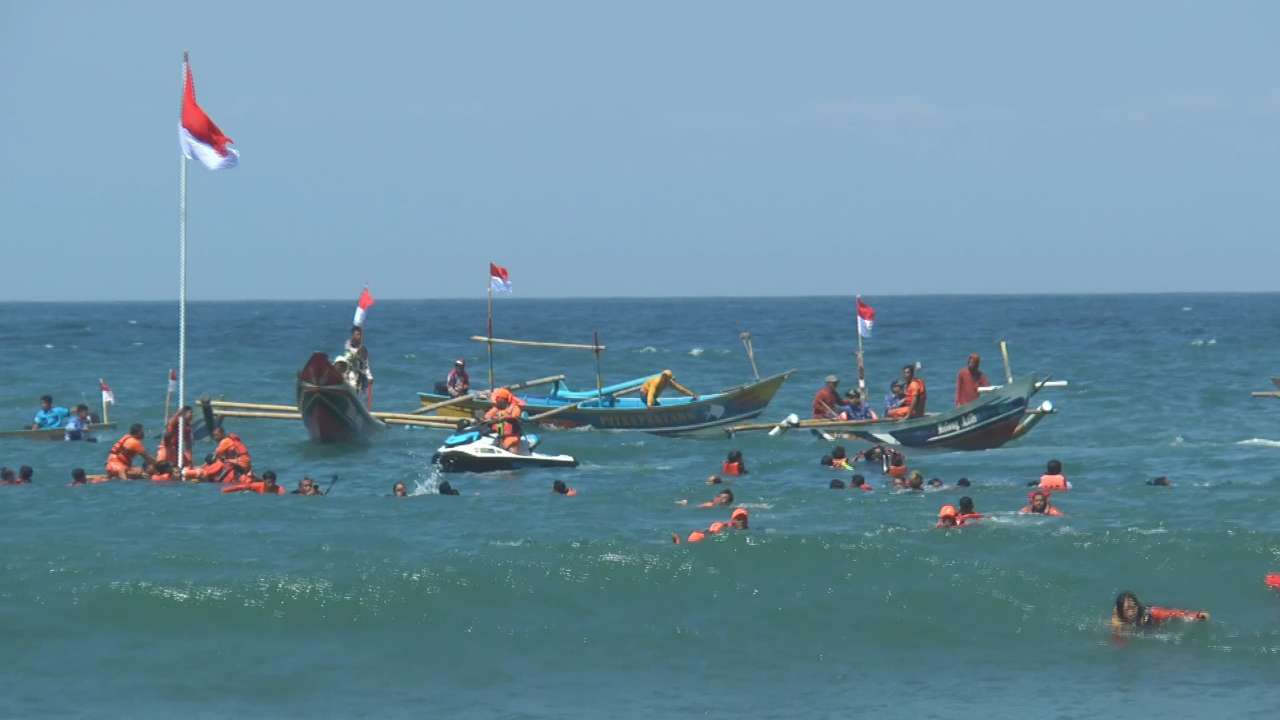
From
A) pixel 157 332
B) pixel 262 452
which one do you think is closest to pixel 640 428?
pixel 262 452

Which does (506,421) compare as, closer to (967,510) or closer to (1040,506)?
(967,510)

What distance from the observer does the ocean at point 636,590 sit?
1814cm

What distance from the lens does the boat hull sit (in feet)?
109

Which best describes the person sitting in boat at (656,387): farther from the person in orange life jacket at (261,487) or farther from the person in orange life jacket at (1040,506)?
the person in orange life jacket at (1040,506)

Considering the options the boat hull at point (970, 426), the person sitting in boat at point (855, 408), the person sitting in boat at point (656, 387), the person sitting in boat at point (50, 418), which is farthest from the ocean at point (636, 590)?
the person sitting in boat at point (656, 387)

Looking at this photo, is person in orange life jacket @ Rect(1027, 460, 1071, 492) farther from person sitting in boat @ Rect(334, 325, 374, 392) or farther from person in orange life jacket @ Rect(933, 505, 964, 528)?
person sitting in boat @ Rect(334, 325, 374, 392)

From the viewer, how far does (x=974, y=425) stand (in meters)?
33.9

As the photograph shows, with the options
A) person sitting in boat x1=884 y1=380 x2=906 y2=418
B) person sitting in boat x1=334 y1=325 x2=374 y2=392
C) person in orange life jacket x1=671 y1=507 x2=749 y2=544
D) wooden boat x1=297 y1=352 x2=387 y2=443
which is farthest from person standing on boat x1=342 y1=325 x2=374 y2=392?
person in orange life jacket x1=671 y1=507 x2=749 y2=544

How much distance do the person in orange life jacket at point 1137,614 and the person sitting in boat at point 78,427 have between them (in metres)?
25.4

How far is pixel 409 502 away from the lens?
28438 millimetres

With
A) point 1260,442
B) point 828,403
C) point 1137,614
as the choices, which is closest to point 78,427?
point 828,403

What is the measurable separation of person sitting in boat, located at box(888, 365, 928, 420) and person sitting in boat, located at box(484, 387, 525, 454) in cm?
845

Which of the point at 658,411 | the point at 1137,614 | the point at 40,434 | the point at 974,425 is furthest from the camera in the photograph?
the point at 658,411

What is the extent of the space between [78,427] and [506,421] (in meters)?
11.2
